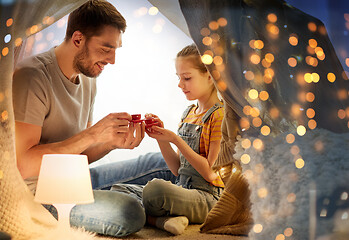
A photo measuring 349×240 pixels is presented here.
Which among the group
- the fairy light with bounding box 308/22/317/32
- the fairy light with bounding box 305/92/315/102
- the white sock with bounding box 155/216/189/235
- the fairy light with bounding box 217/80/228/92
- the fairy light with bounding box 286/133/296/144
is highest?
the fairy light with bounding box 308/22/317/32

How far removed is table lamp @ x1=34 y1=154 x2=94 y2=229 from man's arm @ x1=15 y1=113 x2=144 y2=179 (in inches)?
10.1

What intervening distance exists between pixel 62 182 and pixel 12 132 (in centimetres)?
25

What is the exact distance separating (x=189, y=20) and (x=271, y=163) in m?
0.61

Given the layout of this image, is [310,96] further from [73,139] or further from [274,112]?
[73,139]

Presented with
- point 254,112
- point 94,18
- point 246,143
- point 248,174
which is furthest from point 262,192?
point 94,18

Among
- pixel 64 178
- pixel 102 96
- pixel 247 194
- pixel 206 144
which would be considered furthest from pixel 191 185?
pixel 102 96

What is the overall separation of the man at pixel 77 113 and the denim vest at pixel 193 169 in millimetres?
312

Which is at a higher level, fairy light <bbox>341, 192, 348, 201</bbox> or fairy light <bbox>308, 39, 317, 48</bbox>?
fairy light <bbox>308, 39, 317, 48</bbox>

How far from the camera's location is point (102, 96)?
244 cm

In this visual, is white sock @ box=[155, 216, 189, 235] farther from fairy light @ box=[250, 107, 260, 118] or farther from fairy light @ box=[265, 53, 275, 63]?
fairy light @ box=[265, 53, 275, 63]

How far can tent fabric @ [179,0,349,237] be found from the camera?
1.36 m

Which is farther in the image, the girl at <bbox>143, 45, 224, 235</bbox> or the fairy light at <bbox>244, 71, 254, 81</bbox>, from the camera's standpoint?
the girl at <bbox>143, 45, 224, 235</bbox>

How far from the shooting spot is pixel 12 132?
1.34m

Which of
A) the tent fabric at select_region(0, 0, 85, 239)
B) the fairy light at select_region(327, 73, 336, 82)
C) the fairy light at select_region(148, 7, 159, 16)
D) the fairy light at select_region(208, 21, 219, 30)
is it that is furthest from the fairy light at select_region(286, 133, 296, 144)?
the fairy light at select_region(148, 7, 159, 16)
